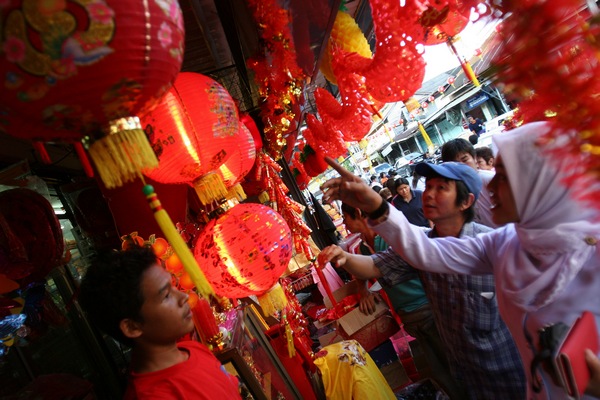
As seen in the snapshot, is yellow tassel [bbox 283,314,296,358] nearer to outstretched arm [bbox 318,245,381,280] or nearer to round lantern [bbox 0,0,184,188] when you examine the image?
outstretched arm [bbox 318,245,381,280]

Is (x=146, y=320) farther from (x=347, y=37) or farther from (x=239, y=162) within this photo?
(x=347, y=37)

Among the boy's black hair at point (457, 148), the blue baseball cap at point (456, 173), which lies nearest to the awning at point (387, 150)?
the boy's black hair at point (457, 148)

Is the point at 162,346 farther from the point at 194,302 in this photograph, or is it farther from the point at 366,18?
the point at 366,18

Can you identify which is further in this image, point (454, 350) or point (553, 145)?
point (454, 350)

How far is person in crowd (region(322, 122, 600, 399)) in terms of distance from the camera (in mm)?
1163

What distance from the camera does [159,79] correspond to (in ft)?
3.26

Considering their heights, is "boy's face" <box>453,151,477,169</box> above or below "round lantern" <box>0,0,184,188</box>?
below

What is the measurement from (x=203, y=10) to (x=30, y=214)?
2.44 meters

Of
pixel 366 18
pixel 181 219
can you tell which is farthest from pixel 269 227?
pixel 366 18

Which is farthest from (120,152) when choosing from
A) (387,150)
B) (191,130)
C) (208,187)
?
(387,150)

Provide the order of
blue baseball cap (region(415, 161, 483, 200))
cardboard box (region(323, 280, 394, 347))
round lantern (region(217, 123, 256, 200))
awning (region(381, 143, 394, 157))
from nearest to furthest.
Answer: blue baseball cap (region(415, 161, 483, 200)) < round lantern (region(217, 123, 256, 200)) < cardboard box (region(323, 280, 394, 347)) < awning (region(381, 143, 394, 157))

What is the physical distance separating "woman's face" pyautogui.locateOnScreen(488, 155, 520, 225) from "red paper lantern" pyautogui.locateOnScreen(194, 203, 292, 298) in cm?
126

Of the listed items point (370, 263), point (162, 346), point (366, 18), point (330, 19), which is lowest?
point (370, 263)

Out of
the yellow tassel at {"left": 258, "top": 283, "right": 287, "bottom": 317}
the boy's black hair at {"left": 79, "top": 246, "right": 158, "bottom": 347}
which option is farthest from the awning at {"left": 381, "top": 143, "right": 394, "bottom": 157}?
the boy's black hair at {"left": 79, "top": 246, "right": 158, "bottom": 347}
